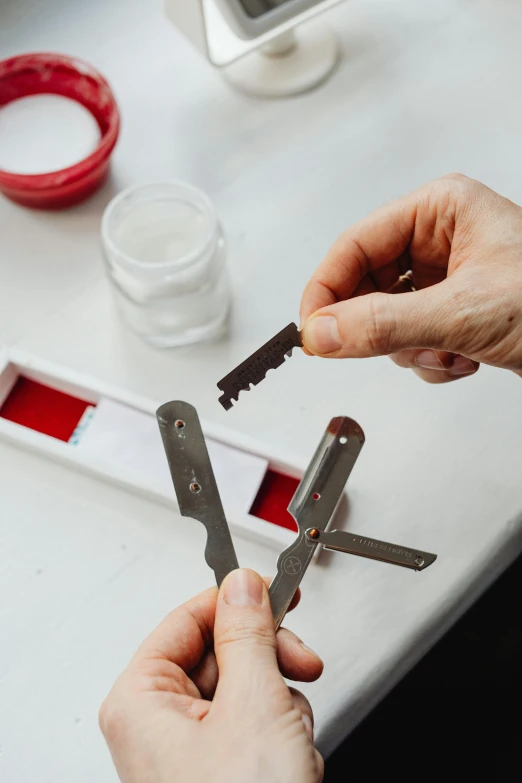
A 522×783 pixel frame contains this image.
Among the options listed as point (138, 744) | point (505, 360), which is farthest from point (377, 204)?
point (138, 744)

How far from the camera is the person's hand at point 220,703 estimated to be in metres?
0.40

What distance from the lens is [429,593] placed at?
Result: 552 millimetres

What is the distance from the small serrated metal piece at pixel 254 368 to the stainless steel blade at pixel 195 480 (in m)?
0.03

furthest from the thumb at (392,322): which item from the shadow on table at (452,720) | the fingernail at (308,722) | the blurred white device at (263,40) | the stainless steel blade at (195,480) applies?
the shadow on table at (452,720)

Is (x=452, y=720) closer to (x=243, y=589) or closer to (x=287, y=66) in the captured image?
(x=243, y=589)

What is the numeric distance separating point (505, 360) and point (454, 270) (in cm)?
8

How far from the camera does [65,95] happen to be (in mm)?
692

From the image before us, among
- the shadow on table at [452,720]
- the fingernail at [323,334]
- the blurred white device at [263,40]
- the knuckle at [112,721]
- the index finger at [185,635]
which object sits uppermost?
the blurred white device at [263,40]

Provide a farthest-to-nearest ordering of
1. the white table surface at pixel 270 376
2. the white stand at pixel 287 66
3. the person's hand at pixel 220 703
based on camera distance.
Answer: the white stand at pixel 287 66, the white table surface at pixel 270 376, the person's hand at pixel 220 703

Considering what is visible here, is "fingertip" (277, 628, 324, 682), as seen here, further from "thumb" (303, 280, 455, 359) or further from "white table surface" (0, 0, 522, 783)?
"thumb" (303, 280, 455, 359)

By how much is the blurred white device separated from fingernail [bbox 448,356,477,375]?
0.35 m

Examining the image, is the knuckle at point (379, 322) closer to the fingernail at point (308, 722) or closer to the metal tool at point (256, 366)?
the metal tool at point (256, 366)

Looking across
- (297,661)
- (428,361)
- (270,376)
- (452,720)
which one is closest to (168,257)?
(270,376)

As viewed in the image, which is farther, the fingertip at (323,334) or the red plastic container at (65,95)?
the red plastic container at (65,95)
